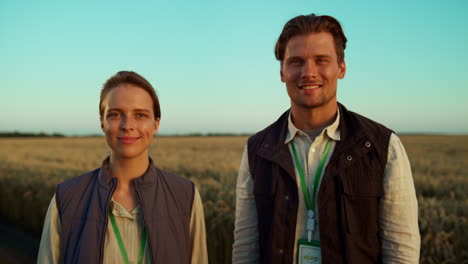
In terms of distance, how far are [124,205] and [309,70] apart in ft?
4.79

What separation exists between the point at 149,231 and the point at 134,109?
77 cm

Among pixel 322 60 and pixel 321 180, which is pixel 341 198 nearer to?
pixel 321 180

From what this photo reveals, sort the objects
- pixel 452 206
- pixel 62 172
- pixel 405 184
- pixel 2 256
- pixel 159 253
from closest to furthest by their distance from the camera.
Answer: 1. pixel 405 184
2. pixel 159 253
3. pixel 452 206
4. pixel 2 256
5. pixel 62 172

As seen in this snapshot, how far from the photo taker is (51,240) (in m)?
2.02

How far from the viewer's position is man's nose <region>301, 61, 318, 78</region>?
2.04 m

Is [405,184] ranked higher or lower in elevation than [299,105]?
lower

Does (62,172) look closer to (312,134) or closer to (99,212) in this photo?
(99,212)

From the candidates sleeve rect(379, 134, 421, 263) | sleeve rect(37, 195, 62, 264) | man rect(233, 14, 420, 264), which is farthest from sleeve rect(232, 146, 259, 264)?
sleeve rect(37, 195, 62, 264)

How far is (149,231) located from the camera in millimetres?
2053

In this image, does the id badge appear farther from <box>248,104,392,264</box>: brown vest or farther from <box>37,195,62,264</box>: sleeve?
<box>37,195,62,264</box>: sleeve

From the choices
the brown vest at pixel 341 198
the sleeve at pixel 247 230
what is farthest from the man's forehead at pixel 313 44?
the sleeve at pixel 247 230

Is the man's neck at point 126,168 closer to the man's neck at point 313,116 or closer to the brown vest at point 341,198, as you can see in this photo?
the brown vest at point 341,198

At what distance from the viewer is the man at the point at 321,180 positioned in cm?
196

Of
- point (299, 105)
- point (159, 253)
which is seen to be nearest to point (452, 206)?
point (299, 105)
